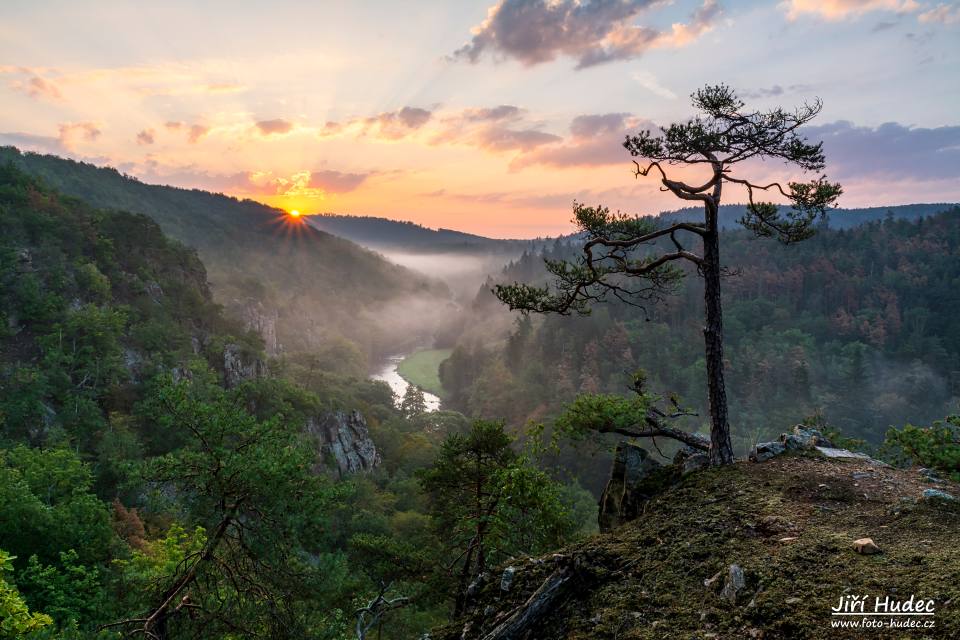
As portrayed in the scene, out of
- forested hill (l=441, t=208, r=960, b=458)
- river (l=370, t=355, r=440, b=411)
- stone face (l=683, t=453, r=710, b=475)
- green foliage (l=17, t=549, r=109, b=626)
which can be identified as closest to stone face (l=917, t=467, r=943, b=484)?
stone face (l=683, t=453, r=710, b=475)

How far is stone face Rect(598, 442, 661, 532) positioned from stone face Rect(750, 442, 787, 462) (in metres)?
2.30

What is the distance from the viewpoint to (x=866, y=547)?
21.4 ft

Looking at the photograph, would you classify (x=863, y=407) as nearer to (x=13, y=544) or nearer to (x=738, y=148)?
(x=738, y=148)

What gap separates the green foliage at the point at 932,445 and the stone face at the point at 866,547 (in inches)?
451

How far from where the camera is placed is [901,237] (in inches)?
7623

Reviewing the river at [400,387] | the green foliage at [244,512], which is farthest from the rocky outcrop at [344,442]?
the green foliage at [244,512]

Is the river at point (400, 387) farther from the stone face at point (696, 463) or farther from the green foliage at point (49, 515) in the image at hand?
the stone face at point (696, 463)

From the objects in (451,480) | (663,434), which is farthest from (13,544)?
(663,434)

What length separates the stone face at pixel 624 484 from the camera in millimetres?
12273

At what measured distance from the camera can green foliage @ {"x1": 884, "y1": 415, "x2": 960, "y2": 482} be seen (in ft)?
49.5

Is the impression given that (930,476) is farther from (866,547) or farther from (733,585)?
(733,585)

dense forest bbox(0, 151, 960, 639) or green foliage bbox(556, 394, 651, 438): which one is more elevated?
green foliage bbox(556, 394, 651, 438)

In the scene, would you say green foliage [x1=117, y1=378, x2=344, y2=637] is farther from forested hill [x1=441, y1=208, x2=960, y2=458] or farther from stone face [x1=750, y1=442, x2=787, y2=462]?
forested hill [x1=441, y1=208, x2=960, y2=458]

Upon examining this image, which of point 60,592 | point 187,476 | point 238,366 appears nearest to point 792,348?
point 238,366
